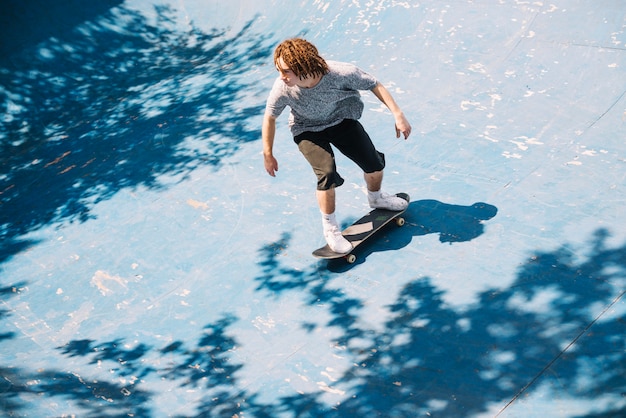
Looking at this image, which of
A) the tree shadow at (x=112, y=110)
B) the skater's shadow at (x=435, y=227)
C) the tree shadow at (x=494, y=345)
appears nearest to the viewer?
the tree shadow at (x=494, y=345)

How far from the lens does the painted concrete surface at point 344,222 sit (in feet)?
13.6

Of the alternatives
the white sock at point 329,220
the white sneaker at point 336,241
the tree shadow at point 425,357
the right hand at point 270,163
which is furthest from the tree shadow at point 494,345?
the right hand at point 270,163

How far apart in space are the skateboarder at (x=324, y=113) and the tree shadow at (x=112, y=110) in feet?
8.27

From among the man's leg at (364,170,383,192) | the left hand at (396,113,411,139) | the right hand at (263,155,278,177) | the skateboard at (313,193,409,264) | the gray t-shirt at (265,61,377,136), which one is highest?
the gray t-shirt at (265,61,377,136)

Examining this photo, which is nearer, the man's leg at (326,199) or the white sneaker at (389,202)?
the man's leg at (326,199)

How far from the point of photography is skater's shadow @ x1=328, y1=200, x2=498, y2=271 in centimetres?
522

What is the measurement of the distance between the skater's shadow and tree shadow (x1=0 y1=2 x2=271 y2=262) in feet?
8.42

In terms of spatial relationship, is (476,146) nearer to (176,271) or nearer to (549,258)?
(549,258)

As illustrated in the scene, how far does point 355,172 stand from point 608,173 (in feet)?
7.85

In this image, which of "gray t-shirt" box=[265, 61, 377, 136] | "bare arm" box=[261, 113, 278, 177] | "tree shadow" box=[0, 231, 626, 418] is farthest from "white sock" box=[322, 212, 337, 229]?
"gray t-shirt" box=[265, 61, 377, 136]

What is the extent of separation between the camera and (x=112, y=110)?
912cm

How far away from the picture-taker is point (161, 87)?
31.1 feet

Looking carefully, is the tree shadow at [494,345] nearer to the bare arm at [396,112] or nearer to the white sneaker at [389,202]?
the white sneaker at [389,202]

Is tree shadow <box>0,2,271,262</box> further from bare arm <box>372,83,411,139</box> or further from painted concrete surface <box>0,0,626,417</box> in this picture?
bare arm <box>372,83,411,139</box>
